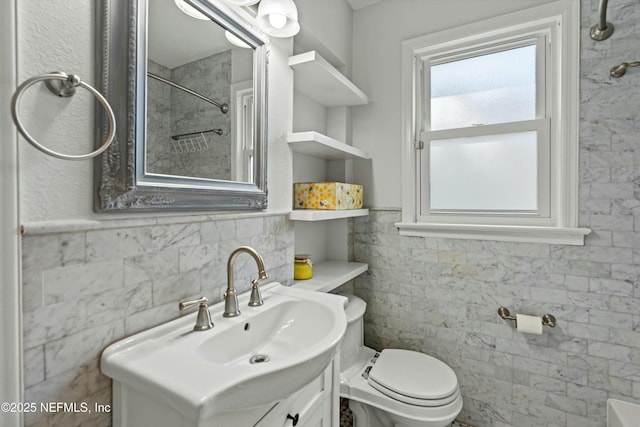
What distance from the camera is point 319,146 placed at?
164 cm

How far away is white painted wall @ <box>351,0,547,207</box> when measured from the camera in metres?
1.93

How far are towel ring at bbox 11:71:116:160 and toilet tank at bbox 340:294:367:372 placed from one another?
138 cm

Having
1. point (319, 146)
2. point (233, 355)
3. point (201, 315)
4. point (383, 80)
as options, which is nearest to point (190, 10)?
point (319, 146)

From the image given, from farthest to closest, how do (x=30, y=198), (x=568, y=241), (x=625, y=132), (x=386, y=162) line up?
(x=386, y=162)
(x=568, y=241)
(x=625, y=132)
(x=30, y=198)

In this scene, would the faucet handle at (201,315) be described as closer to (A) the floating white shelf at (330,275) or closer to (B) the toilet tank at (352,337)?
(A) the floating white shelf at (330,275)

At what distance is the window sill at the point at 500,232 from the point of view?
152 centimetres

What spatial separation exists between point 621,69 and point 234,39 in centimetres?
174

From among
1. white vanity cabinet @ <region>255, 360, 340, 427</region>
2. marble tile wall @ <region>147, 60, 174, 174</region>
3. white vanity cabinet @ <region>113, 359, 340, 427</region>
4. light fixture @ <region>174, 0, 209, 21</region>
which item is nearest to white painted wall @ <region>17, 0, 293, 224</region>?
marble tile wall @ <region>147, 60, 174, 174</region>

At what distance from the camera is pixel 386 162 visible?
2033 mm

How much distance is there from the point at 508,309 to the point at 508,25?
61.4 inches

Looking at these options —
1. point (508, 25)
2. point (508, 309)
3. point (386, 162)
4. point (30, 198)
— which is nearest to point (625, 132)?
point (508, 25)

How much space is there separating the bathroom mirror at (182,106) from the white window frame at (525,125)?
1032mm

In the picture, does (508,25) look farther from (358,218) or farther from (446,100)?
(358,218)

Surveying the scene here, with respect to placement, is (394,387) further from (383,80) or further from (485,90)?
(383,80)
